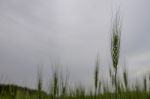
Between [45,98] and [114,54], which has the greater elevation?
[114,54]

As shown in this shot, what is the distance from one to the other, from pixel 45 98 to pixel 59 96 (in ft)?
4.56

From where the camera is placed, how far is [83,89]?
5.04 m

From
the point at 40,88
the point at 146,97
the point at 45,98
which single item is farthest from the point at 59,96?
the point at 146,97

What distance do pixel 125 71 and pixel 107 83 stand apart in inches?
33.9

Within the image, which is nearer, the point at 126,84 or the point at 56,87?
the point at 56,87

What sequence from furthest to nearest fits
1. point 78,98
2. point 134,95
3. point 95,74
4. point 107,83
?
point 107,83
point 134,95
point 78,98
point 95,74

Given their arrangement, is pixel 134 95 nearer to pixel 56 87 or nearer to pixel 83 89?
pixel 83 89

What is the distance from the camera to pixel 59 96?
12.9ft

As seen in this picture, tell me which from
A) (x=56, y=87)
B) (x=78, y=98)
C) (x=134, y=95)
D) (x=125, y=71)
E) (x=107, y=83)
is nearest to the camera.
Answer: (x=56, y=87)

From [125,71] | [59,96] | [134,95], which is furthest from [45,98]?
[125,71]

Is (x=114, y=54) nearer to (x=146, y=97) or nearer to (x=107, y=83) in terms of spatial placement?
(x=146, y=97)

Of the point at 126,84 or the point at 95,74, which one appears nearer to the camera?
the point at 95,74

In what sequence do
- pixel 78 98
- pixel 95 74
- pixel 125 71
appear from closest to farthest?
1. pixel 95 74
2. pixel 78 98
3. pixel 125 71

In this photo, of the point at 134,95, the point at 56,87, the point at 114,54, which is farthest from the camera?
the point at 134,95
